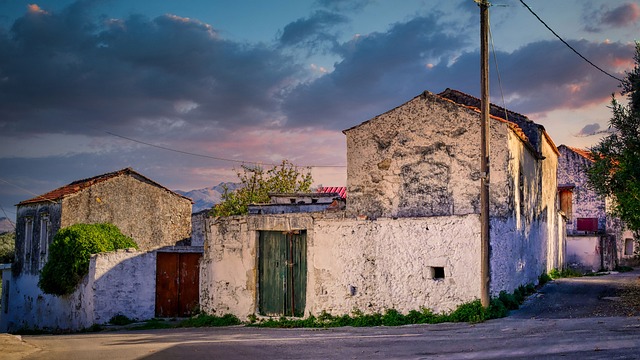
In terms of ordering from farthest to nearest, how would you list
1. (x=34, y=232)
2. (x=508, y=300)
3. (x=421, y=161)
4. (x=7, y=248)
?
(x=7, y=248) → (x=34, y=232) → (x=421, y=161) → (x=508, y=300)

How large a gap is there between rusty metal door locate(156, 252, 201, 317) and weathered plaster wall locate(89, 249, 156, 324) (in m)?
0.22

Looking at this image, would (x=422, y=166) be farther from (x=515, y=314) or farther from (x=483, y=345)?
(x=483, y=345)

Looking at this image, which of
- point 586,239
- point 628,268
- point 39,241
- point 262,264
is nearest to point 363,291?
point 262,264

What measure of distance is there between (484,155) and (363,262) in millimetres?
3944

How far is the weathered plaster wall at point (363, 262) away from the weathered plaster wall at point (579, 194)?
987 inches

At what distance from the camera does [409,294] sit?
1522 centimetres

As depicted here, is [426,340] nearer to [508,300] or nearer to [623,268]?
[508,300]

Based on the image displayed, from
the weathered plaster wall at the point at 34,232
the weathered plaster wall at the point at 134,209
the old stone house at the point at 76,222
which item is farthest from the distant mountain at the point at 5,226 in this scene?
the weathered plaster wall at the point at 134,209

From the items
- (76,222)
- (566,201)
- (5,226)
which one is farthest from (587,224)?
(5,226)

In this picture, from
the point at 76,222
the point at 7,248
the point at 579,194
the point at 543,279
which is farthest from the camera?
the point at 7,248

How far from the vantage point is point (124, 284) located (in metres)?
19.9

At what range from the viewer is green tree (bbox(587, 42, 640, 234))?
16.0m

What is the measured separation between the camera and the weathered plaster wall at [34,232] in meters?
27.3

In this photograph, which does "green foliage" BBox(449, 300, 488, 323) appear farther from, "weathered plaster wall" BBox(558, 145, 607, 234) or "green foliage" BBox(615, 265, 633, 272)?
"weathered plaster wall" BBox(558, 145, 607, 234)
